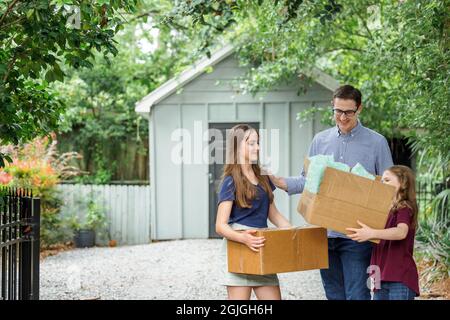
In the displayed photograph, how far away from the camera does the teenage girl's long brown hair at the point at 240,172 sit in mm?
4715

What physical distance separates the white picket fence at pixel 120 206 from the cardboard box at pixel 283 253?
11.4m

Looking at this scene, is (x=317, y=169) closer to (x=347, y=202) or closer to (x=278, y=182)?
(x=347, y=202)

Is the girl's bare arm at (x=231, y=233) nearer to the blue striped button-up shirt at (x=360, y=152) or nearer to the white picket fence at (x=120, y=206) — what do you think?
the blue striped button-up shirt at (x=360, y=152)

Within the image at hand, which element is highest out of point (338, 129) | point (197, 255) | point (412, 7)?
point (412, 7)

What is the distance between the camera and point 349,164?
5094mm

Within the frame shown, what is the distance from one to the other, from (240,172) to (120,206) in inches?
460

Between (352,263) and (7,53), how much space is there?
2812 millimetres

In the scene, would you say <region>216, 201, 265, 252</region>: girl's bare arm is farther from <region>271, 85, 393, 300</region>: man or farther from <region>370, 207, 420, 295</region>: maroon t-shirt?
<region>370, 207, 420, 295</region>: maroon t-shirt

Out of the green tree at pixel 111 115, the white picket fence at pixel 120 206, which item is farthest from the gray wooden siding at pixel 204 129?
the green tree at pixel 111 115

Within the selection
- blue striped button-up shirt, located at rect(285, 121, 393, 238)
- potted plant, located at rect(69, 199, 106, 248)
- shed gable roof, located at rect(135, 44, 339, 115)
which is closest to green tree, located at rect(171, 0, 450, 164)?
shed gable roof, located at rect(135, 44, 339, 115)

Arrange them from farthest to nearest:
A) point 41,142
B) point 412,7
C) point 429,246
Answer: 1. point 41,142
2. point 429,246
3. point 412,7
